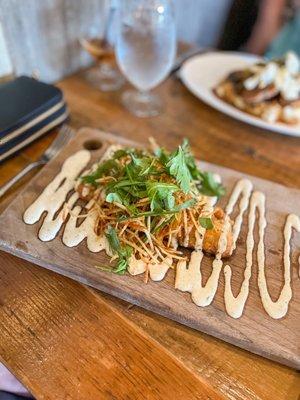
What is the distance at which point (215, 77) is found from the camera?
1.23 metres

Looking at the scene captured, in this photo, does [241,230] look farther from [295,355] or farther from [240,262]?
[295,355]

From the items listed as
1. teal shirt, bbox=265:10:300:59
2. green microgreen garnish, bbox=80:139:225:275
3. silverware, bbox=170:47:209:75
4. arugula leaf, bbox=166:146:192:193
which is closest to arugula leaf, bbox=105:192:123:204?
green microgreen garnish, bbox=80:139:225:275

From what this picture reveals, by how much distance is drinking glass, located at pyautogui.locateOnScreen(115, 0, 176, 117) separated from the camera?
0.97 m

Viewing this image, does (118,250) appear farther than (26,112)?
No

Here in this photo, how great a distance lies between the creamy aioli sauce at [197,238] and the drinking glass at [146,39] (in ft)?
1.21

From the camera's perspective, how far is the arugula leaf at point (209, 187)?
2.56 feet

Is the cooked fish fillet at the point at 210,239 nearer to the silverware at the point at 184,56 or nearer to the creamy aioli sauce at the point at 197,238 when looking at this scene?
the creamy aioli sauce at the point at 197,238

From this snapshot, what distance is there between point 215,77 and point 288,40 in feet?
2.37

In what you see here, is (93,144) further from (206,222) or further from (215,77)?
(215,77)

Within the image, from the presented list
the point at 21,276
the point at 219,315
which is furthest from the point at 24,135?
the point at 219,315

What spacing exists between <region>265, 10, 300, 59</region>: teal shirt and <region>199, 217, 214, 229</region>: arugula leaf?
1353 millimetres

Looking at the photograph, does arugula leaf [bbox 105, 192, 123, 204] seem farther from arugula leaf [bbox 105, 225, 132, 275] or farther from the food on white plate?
the food on white plate

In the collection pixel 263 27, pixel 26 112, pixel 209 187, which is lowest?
pixel 263 27

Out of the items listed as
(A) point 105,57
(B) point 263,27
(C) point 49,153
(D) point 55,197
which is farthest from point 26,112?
(B) point 263,27
